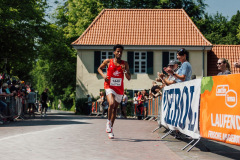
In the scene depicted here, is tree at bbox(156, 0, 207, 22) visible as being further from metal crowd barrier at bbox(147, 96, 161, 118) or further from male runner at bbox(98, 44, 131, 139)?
male runner at bbox(98, 44, 131, 139)

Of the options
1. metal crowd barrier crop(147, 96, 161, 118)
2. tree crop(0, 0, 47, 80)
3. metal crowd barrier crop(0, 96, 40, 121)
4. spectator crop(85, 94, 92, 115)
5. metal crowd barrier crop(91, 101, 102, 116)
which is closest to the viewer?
metal crowd barrier crop(147, 96, 161, 118)

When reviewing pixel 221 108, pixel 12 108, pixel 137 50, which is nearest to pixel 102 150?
pixel 221 108

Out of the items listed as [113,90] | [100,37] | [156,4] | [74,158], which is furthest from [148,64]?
[74,158]

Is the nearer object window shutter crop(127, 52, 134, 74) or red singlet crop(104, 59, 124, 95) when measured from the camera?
red singlet crop(104, 59, 124, 95)

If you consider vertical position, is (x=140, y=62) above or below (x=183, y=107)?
above

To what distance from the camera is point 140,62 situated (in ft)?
132

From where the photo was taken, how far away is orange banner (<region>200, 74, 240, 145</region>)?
6.43 m

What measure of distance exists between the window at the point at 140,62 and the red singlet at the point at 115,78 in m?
29.6

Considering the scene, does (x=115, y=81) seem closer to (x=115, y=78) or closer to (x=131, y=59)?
(x=115, y=78)

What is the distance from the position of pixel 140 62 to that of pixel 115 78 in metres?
29.8

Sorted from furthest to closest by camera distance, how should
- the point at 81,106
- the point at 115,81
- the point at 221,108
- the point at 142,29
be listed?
1. the point at 142,29
2. the point at 81,106
3. the point at 115,81
4. the point at 221,108

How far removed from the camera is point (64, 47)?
4822 centimetres

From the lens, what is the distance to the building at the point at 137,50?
4012 cm

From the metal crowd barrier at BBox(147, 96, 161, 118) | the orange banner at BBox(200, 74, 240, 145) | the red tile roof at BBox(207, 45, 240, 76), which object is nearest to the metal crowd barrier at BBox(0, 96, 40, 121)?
the metal crowd barrier at BBox(147, 96, 161, 118)
